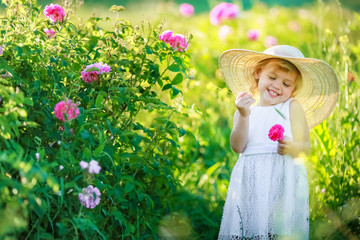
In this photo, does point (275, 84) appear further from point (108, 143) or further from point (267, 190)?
point (108, 143)

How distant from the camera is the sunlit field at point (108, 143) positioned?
73.5 inches

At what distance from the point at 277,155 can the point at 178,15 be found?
170 inches

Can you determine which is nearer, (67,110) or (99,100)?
(67,110)

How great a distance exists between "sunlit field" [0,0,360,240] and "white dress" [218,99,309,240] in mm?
142

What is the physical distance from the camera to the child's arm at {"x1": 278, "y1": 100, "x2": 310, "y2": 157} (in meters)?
2.38

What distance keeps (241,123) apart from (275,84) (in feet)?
0.87

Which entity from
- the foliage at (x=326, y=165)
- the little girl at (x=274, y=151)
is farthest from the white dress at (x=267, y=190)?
the foliage at (x=326, y=165)

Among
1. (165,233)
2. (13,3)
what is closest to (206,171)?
(165,233)

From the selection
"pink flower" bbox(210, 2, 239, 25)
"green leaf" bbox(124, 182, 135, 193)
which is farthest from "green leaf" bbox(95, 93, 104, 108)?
"pink flower" bbox(210, 2, 239, 25)

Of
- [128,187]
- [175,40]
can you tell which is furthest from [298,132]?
[128,187]

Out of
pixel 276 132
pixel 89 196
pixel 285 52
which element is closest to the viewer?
pixel 89 196

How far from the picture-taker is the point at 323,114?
8.66ft

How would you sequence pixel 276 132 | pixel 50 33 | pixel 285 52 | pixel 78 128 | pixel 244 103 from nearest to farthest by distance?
pixel 78 128, pixel 276 132, pixel 244 103, pixel 285 52, pixel 50 33

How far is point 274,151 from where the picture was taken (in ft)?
7.98
